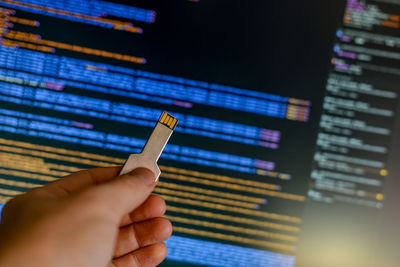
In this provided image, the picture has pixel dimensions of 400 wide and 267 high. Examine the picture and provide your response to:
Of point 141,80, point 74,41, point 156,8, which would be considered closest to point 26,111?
point 74,41

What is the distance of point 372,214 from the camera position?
87cm

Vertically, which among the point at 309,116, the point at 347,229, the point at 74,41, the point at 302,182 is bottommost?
the point at 347,229

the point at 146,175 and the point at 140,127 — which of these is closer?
the point at 146,175

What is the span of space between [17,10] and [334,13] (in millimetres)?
964

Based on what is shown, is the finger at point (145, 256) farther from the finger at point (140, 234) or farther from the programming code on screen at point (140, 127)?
the programming code on screen at point (140, 127)

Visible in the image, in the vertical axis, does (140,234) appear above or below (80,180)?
below

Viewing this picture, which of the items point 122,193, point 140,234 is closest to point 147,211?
point 140,234

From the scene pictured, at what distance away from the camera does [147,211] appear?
633 mm

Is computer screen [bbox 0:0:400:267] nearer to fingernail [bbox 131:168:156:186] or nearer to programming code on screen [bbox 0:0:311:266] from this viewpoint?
programming code on screen [bbox 0:0:311:266]

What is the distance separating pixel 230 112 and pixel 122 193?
469 mm

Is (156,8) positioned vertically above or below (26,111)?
above

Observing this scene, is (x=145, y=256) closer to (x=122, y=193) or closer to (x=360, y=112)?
(x=122, y=193)

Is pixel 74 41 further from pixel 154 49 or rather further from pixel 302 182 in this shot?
pixel 302 182

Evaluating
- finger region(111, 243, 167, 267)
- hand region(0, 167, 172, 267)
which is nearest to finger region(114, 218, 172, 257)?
finger region(111, 243, 167, 267)
